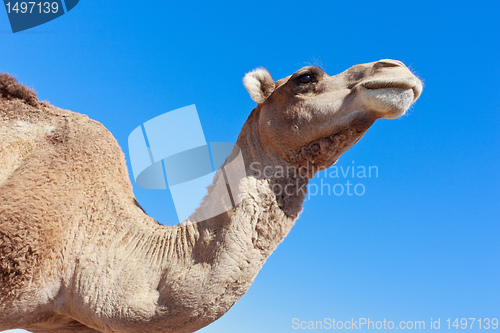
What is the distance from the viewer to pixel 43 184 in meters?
4.07

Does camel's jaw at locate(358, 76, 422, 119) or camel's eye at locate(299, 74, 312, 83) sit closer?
camel's jaw at locate(358, 76, 422, 119)

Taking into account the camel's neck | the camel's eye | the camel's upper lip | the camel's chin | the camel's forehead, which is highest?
the camel's forehead

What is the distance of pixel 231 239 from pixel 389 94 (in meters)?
1.58

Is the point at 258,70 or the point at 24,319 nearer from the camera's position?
the point at 24,319

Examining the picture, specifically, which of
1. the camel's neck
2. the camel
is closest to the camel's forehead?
the camel

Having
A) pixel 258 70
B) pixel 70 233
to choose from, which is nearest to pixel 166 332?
pixel 70 233

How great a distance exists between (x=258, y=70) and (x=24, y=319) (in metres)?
2.85

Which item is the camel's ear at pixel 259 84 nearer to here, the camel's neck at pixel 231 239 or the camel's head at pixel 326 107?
the camel's head at pixel 326 107

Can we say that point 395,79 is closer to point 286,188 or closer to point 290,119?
point 290,119

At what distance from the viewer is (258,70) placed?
4363 millimetres

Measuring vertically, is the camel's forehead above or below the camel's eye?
above

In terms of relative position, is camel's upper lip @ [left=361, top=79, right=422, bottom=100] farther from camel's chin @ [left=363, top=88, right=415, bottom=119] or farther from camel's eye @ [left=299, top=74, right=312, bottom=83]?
camel's eye @ [left=299, top=74, right=312, bottom=83]

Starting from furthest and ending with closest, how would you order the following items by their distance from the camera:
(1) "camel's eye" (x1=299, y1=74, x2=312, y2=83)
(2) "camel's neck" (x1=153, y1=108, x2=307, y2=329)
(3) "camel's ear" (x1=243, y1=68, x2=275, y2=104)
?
(3) "camel's ear" (x1=243, y1=68, x2=275, y2=104) < (1) "camel's eye" (x1=299, y1=74, x2=312, y2=83) < (2) "camel's neck" (x1=153, y1=108, x2=307, y2=329)

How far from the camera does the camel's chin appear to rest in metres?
3.59
